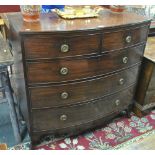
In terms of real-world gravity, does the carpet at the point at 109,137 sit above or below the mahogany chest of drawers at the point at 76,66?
below

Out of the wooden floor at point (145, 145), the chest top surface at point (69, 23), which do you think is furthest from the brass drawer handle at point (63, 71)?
the wooden floor at point (145, 145)

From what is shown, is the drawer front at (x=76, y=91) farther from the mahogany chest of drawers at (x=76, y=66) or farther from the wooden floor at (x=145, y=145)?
the wooden floor at (x=145, y=145)

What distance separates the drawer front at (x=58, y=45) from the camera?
1.17 metres

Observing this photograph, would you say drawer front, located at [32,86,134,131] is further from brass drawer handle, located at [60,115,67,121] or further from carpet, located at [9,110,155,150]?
carpet, located at [9,110,155,150]

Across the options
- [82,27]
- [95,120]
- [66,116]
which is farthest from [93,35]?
[95,120]

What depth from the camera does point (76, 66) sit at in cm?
134

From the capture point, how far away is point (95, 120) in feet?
5.53

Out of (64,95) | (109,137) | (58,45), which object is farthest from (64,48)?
(109,137)

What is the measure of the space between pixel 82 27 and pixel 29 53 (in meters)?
0.36

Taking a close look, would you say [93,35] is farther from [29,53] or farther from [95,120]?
[95,120]

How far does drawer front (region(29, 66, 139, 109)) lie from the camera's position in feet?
4.49

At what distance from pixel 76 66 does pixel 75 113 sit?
406 mm

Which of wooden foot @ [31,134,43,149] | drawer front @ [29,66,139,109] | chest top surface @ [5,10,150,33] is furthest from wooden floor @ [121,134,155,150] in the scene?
wooden foot @ [31,134,43,149]

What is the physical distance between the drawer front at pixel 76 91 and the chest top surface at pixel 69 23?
39 cm
